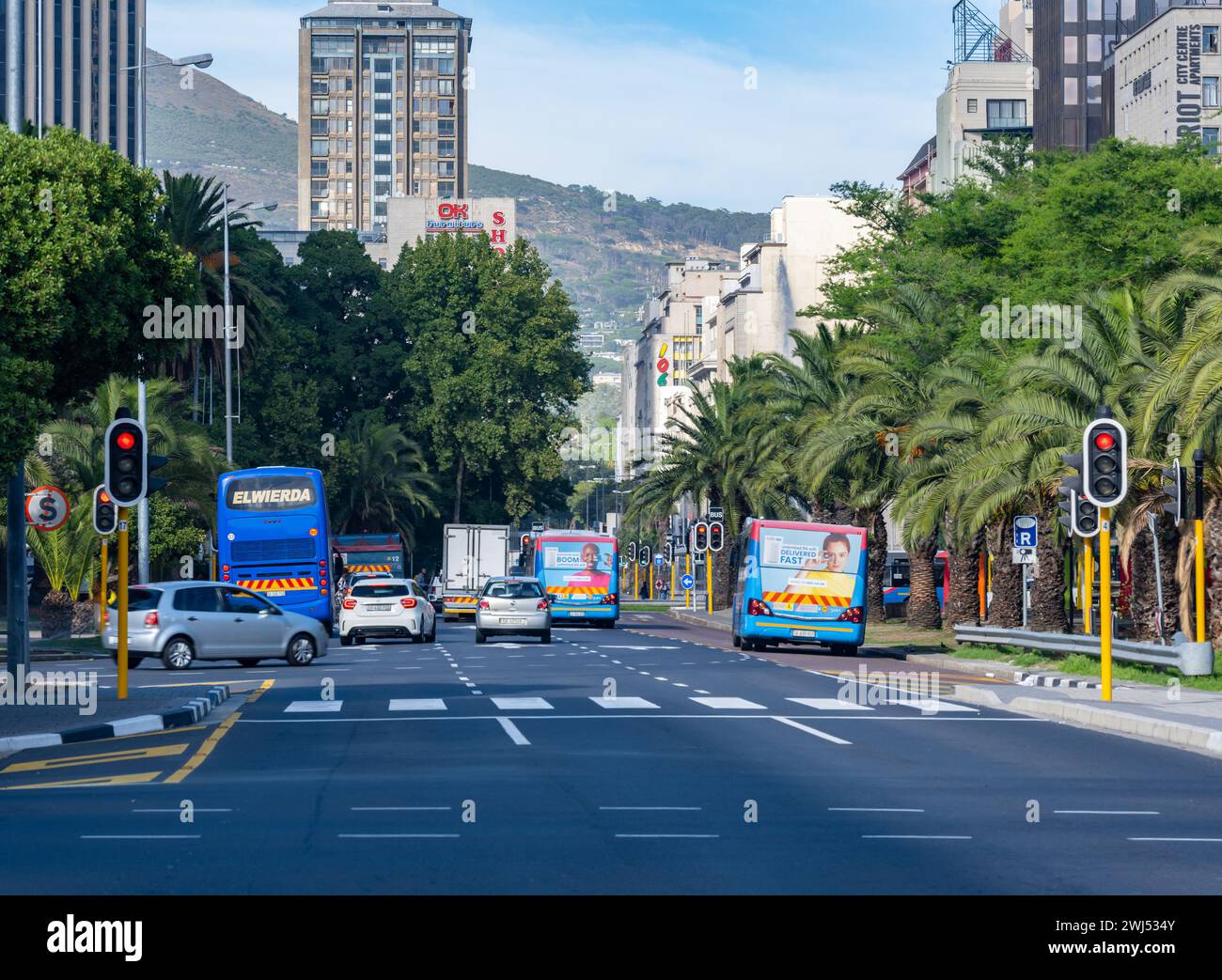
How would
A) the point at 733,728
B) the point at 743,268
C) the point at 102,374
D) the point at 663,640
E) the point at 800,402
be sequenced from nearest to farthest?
1. the point at 733,728
2. the point at 102,374
3. the point at 663,640
4. the point at 800,402
5. the point at 743,268

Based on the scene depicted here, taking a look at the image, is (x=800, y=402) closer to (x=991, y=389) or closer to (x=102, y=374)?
(x=991, y=389)

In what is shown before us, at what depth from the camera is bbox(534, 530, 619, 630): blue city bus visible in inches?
2394

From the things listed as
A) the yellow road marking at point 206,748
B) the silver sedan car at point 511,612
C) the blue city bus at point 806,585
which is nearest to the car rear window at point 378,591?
the silver sedan car at point 511,612

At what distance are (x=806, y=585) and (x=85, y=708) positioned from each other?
23.7m

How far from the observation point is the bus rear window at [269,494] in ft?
161

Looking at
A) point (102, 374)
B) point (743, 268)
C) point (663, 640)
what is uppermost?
point (743, 268)

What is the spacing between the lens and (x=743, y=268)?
517 ft

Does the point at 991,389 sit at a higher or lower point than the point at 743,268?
lower

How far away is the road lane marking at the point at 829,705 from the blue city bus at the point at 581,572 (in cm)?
3546

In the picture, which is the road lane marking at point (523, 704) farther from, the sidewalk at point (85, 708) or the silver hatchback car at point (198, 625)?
the silver hatchback car at point (198, 625)

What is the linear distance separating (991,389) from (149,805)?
1392 inches

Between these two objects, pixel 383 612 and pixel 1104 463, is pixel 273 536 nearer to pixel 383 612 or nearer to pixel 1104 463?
pixel 383 612

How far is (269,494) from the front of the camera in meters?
49.1
